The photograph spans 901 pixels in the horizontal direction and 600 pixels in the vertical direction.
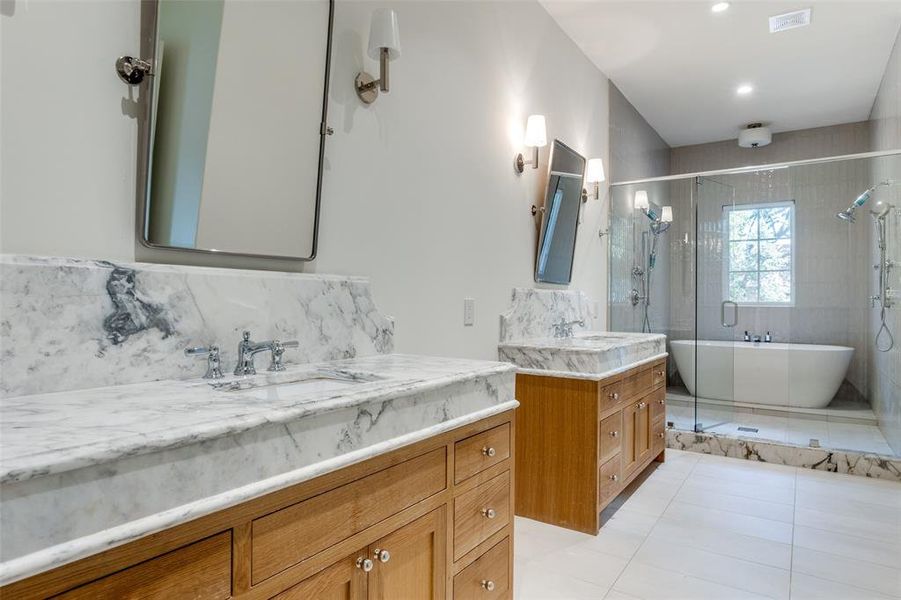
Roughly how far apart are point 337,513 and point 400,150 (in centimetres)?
138

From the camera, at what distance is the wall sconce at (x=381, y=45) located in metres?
1.70

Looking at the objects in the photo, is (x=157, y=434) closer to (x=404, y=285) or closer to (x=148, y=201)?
(x=148, y=201)

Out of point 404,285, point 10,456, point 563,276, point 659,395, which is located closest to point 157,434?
point 10,456

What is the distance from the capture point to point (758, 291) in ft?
14.4

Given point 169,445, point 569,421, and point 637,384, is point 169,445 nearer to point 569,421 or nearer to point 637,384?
point 569,421

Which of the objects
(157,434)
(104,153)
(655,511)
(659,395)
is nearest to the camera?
(157,434)

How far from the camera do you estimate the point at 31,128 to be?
103 cm

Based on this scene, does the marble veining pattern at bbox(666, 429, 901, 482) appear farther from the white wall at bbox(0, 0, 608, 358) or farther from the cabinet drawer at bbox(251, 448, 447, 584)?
the cabinet drawer at bbox(251, 448, 447, 584)

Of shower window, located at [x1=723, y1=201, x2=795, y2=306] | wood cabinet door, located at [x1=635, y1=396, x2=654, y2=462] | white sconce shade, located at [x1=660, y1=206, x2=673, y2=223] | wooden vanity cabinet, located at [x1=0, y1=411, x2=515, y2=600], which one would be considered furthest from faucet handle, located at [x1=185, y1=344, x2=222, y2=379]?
shower window, located at [x1=723, y1=201, x2=795, y2=306]

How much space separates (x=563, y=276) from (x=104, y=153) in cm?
257

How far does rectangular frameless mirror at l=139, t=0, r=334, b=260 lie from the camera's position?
124cm

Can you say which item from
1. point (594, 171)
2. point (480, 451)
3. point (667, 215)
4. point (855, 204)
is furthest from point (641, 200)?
point (480, 451)

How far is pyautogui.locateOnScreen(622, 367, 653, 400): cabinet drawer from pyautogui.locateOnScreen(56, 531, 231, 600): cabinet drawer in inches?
88.7

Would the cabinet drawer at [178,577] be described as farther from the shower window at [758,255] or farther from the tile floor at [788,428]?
the shower window at [758,255]
